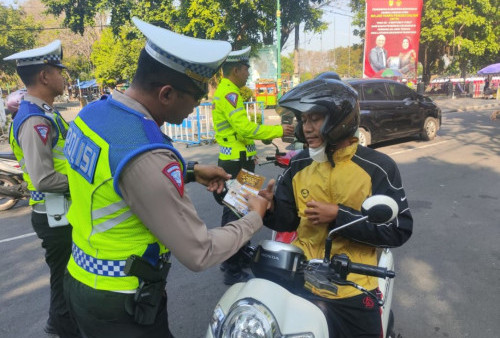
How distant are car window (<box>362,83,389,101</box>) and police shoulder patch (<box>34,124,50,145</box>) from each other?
27.0ft

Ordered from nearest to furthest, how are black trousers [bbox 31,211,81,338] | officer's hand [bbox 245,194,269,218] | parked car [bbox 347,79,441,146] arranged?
officer's hand [bbox 245,194,269,218] → black trousers [bbox 31,211,81,338] → parked car [bbox 347,79,441,146]

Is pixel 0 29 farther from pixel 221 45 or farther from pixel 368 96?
pixel 221 45

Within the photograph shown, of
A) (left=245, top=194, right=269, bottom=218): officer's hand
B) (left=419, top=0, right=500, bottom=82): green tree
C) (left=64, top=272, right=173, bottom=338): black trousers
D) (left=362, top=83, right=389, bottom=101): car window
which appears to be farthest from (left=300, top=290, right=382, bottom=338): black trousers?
(left=419, top=0, right=500, bottom=82): green tree

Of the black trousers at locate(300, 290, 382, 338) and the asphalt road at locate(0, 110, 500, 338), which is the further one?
the asphalt road at locate(0, 110, 500, 338)

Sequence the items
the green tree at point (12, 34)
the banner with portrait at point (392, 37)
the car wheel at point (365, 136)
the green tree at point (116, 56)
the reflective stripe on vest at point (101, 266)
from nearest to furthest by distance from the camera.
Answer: the reflective stripe on vest at point (101, 266) → the car wheel at point (365, 136) → the banner with portrait at point (392, 37) → the green tree at point (116, 56) → the green tree at point (12, 34)

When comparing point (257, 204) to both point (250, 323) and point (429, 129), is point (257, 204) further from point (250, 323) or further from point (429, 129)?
point (429, 129)

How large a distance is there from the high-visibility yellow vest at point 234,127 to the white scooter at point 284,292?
2.19 metres

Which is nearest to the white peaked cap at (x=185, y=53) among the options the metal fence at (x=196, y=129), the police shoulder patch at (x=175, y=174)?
the police shoulder patch at (x=175, y=174)

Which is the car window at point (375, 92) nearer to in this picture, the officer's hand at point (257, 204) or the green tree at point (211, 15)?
the officer's hand at point (257, 204)

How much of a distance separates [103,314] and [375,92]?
368 inches

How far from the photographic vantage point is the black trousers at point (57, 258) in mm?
2594

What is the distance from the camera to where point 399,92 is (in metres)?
10.1

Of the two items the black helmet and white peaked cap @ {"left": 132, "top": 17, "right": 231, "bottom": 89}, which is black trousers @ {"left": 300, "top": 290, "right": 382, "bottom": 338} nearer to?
the black helmet

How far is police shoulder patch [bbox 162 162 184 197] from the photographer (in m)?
1.26
